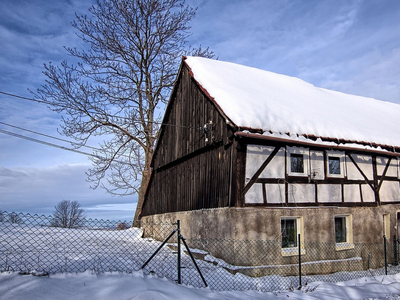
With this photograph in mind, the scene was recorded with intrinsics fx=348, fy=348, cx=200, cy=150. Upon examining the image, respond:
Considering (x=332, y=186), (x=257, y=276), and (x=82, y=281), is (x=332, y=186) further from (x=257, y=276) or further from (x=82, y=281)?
(x=82, y=281)

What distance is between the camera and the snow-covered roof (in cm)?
1212

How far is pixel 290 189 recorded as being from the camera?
1212 cm

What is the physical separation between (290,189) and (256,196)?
1.54 metres

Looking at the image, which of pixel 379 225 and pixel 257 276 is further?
pixel 379 225

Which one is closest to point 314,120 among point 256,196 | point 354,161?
point 354,161

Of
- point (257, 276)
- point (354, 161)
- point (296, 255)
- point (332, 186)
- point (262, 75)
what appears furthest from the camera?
point (262, 75)

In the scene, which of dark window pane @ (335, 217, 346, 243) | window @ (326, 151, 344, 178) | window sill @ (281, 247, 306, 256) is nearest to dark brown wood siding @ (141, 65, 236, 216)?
window sill @ (281, 247, 306, 256)

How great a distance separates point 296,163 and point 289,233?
248cm

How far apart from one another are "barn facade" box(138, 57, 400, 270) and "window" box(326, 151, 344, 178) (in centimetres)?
4

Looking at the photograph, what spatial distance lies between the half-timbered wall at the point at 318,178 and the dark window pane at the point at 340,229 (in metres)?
0.72

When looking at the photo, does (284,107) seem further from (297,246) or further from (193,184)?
(297,246)

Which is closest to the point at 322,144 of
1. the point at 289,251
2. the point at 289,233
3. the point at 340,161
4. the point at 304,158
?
the point at 304,158

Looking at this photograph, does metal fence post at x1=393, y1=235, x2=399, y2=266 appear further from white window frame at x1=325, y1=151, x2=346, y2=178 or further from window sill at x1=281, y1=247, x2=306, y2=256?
window sill at x1=281, y1=247, x2=306, y2=256

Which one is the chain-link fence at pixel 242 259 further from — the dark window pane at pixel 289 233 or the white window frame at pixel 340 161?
the white window frame at pixel 340 161
